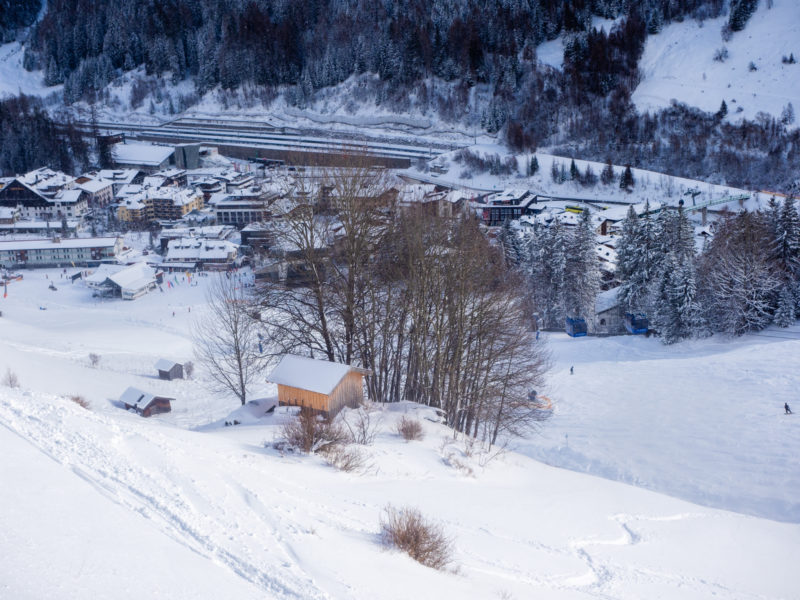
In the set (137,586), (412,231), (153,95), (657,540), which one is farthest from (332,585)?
(153,95)

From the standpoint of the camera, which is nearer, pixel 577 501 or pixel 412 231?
pixel 577 501

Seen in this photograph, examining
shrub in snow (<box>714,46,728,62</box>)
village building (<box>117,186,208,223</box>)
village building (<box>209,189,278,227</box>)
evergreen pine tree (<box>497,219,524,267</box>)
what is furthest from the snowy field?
shrub in snow (<box>714,46,728,62</box>)

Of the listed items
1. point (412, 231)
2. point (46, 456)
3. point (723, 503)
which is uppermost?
point (412, 231)

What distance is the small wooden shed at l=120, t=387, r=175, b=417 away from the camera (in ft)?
47.4

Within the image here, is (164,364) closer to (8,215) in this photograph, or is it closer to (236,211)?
(236,211)

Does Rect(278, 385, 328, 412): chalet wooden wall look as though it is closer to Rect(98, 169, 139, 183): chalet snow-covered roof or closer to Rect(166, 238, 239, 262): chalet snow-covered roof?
Rect(166, 238, 239, 262): chalet snow-covered roof

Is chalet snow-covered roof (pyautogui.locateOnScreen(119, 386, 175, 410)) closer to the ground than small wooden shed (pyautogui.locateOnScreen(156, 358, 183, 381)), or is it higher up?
higher up

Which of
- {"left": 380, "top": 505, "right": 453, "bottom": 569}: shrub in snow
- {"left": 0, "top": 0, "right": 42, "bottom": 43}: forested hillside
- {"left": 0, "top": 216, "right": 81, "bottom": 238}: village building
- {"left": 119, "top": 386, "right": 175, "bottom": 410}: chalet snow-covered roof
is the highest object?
{"left": 0, "top": 0, "right": 42, "bottom": 43}: forested hillside

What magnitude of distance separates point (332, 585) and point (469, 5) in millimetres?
67798

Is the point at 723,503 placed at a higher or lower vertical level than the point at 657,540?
lower

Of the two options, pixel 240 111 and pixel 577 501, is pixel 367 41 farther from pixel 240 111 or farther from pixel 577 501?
pixel 577 501

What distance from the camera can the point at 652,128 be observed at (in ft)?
155

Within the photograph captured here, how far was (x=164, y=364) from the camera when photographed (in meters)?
18.5

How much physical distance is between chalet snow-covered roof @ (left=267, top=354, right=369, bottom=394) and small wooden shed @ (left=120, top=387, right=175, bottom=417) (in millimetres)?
6992
